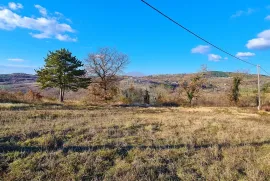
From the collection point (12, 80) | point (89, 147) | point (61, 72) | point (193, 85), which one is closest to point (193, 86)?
point (193, 85)

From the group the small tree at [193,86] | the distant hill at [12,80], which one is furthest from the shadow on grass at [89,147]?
the distant hill at [12,80]

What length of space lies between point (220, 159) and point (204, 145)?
5.23 ft

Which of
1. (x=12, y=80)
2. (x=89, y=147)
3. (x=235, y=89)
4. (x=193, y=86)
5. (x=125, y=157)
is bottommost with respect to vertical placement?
(x=125, y=157)

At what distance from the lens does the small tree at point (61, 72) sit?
3069 centimetres

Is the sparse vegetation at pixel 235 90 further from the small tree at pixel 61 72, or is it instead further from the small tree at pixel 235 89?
the small tree at pixel 61 72

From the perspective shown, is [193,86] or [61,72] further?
[193,86]

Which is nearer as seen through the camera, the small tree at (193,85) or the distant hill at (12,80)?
the small tree at (193,85)

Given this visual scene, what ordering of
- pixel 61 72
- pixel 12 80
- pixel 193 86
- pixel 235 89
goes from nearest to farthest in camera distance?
pixel 61 72 → pixel 235 89 → pixel 193 86 → pixel 12 80

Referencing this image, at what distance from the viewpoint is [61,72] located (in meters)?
30.8

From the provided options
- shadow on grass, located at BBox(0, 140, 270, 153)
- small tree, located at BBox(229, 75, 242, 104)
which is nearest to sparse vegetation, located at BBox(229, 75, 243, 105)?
small tree, located at BBox(229, 75, 242, 104)

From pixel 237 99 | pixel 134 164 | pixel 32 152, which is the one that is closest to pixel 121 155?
pixel 134 164

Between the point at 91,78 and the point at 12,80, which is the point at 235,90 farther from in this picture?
the point at 12,80

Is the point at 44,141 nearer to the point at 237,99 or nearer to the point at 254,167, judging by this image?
the point at 254,167

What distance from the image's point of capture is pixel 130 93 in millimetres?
40594
